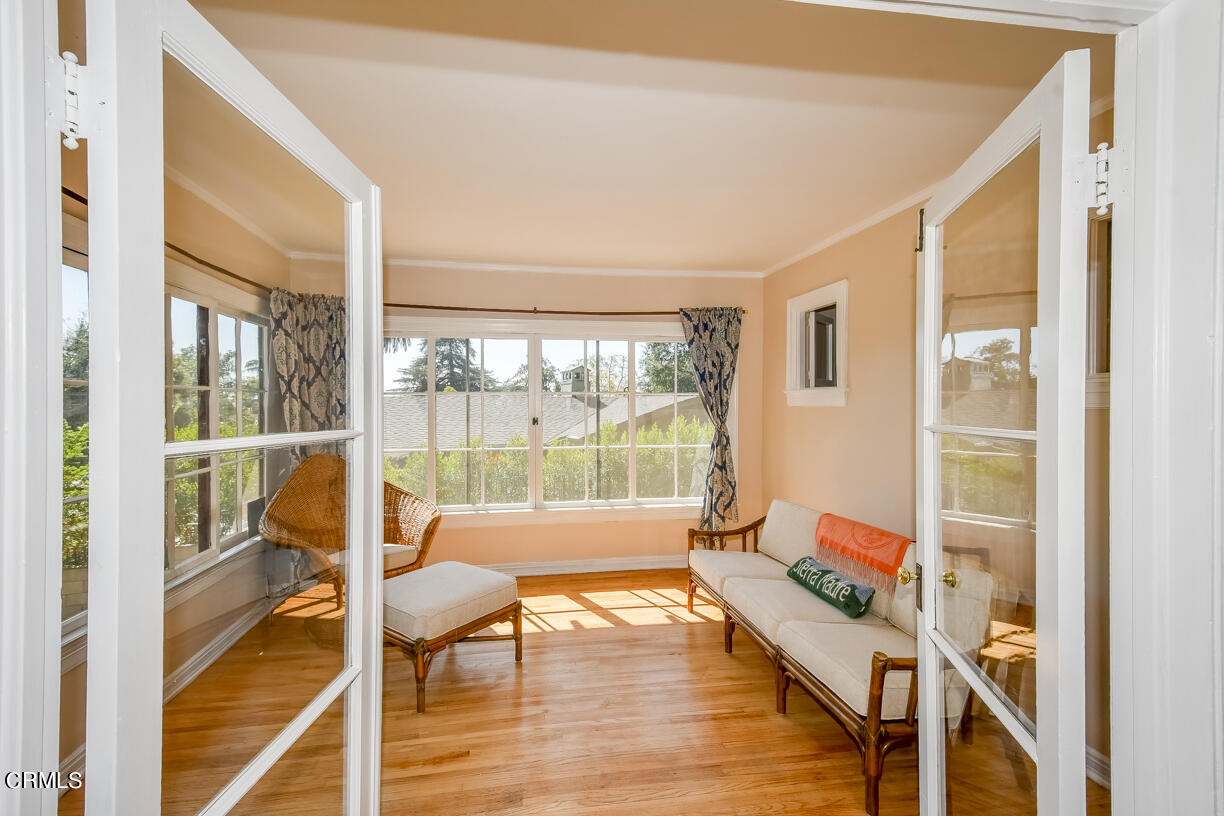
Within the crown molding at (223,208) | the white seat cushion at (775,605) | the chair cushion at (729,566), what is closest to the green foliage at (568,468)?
the chair cushion at (729,566)

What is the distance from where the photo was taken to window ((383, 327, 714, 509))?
4527 millimetres

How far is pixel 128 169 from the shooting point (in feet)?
2.01

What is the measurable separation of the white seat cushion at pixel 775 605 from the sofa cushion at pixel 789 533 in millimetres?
317

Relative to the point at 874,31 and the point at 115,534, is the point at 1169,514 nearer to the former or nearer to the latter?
the point at 115,534

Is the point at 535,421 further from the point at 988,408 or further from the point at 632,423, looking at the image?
the point at 988,408

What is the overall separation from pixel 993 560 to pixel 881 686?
97 centimetres

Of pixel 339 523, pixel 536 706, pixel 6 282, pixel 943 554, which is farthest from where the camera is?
pixel 536 706

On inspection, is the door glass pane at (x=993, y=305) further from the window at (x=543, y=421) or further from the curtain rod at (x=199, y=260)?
the window at (x=543, y=421)

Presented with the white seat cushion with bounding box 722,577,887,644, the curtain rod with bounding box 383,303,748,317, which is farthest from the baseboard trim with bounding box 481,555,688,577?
the curtain rod with bounding box 383,303,748,317

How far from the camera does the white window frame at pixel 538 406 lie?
453 cm

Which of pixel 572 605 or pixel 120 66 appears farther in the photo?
pixel 572 605

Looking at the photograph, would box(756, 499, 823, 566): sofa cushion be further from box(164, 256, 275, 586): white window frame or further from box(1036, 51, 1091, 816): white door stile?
box(164, 256, 275, 586): white window frame

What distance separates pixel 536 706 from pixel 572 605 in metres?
1.32

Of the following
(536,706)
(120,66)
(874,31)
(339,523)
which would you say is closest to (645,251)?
(874,31)
